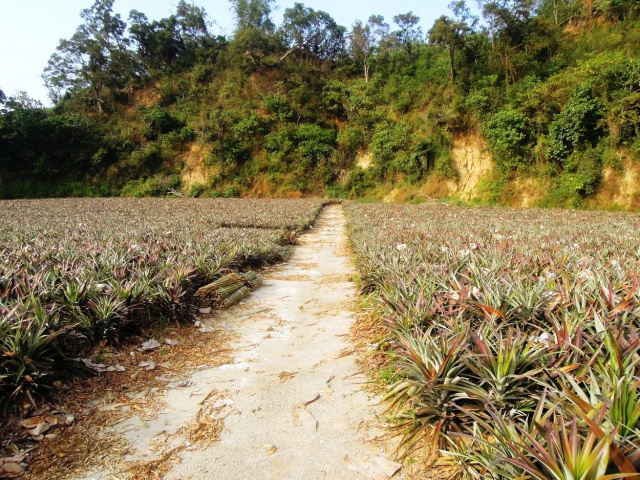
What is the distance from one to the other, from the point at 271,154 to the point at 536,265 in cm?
3156

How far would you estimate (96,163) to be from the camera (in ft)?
111

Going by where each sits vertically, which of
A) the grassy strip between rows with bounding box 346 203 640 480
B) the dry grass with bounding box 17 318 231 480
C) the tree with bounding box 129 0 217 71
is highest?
the tree with bounding box 129 0 217 71

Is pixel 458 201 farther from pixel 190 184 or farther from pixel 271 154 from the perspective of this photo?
pixel 190 184

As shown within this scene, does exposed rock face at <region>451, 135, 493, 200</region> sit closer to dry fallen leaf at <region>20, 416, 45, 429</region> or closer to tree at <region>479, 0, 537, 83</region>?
tree at <region>479, 0, 537, 83</region>

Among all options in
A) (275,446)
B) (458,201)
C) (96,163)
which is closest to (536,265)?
(275,446)

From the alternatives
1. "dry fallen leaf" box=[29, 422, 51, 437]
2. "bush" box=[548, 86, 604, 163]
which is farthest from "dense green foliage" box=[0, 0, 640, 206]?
"dry fallen leaf" box=[29, 422, 51, 437]

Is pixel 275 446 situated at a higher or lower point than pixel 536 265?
lower

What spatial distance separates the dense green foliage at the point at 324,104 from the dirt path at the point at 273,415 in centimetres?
2117

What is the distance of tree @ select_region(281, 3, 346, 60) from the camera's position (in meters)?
42.8

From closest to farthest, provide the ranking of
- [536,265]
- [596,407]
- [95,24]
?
[596,407]
[536,265]
[95,24]

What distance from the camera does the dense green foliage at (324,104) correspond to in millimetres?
20359

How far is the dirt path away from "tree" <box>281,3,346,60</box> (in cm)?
4518

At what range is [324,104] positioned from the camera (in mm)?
36219

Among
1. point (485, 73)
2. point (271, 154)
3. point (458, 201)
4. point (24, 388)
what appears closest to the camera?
point (24, 388)
